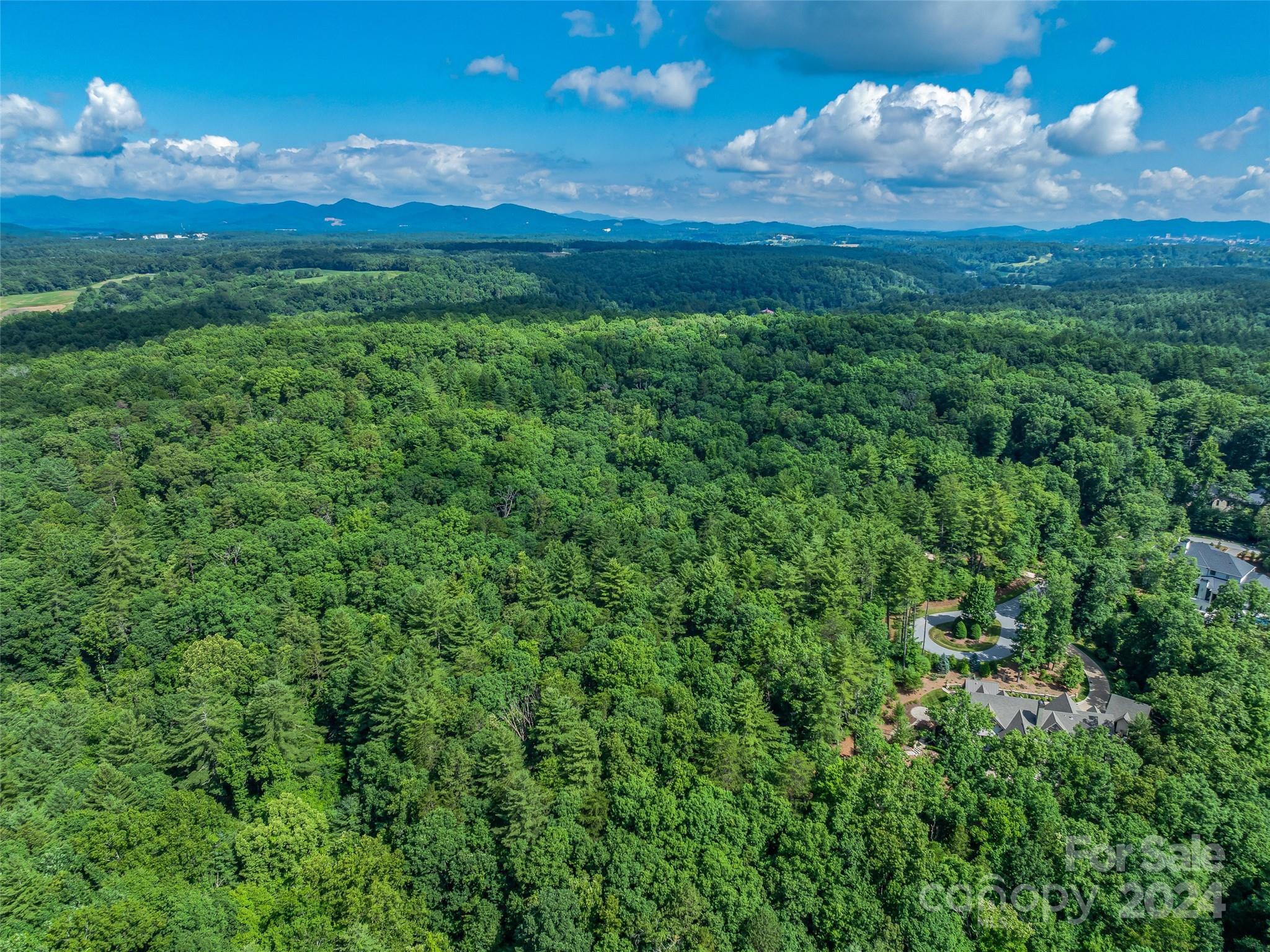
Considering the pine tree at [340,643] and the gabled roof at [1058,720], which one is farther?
the pine tree at [340,643]

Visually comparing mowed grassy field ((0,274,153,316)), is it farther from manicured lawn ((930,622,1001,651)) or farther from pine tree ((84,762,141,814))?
manicured lawn ((930,622,1001,651))

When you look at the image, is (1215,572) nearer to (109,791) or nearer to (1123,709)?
(1123,709)

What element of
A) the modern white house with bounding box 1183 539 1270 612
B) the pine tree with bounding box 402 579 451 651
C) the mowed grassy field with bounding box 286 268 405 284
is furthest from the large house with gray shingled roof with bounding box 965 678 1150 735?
the mowed grassy field with bounding box 286 268 405 284

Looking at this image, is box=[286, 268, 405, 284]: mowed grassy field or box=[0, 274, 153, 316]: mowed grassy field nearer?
box=[0, 274, 153, 316]: mowed grassy field

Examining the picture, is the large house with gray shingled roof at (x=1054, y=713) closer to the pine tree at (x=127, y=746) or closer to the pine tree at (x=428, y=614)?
the pine tree at (x=428, y=614)

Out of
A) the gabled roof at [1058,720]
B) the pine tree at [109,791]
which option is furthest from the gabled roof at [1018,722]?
the pine tree at [109,791]

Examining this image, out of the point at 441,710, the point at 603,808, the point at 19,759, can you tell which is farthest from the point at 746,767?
the point at 19,759

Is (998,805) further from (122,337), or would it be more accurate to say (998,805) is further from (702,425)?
(122,337)
